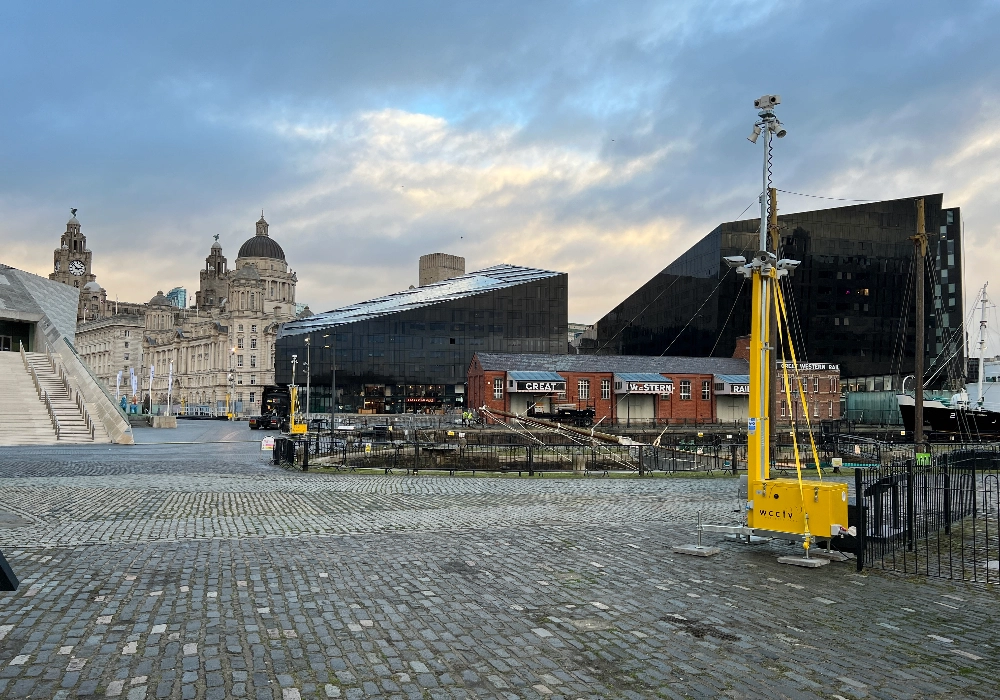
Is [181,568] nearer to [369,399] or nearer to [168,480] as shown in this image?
[168,480]

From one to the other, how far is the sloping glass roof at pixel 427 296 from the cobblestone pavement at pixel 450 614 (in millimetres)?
93692

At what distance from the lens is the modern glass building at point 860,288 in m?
91.3

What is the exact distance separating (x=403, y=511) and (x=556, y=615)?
8751 mm

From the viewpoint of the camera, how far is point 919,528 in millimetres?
13203

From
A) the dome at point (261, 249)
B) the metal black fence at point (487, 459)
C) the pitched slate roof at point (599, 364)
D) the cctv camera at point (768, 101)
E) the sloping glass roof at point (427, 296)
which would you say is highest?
the dome at point (261, 249)

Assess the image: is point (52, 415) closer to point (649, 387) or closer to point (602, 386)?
point (602, 386)

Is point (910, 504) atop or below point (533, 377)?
below

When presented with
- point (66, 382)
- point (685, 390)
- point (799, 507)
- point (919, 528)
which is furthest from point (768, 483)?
point (685, 390)

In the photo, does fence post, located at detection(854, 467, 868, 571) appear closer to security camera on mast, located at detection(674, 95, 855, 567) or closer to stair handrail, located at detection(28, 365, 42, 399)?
security camera on mast, located at detection(674, 95, 855, 567)

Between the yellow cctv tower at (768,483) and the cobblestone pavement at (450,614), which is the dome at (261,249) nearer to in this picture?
the cobblestone pavement at (450,614)

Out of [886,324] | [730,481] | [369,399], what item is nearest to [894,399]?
[886,324]

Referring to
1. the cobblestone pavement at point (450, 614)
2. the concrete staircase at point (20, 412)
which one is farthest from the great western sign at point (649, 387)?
the cobblestone pavement at point (450, 614)

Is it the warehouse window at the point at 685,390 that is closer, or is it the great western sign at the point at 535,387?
the great western sign at the point at 535,387

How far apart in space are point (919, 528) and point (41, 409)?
47078mm
